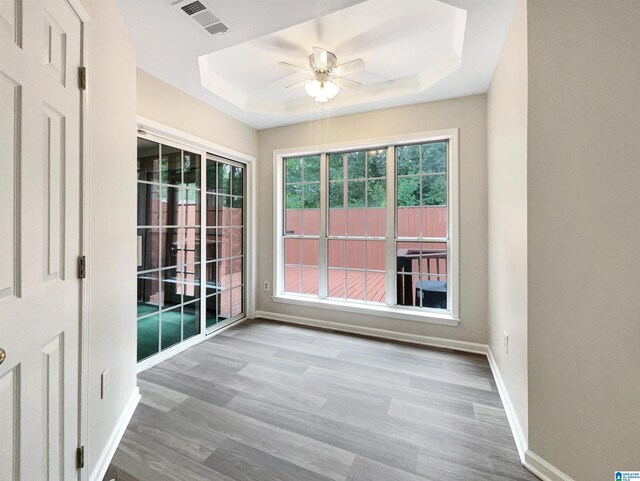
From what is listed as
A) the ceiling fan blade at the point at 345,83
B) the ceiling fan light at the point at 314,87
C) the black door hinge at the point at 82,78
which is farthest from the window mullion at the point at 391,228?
the black door hinge at the point at 82,78

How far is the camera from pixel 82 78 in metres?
1.32

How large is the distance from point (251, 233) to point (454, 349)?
2938 mm

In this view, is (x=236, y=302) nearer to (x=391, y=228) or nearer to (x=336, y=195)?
(x=336, y=195)

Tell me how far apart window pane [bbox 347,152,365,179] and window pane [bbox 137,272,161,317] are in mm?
2545

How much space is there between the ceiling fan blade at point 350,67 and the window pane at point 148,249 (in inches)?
89.5

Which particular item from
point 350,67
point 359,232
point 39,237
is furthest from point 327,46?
point 39,237

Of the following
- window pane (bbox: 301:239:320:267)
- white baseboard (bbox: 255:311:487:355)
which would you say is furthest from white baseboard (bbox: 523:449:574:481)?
window pane (bbox: 301:239:320:267)

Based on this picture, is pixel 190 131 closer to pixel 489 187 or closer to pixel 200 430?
pixel 200 430

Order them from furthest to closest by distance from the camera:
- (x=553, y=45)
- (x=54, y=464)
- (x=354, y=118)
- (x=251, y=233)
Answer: (x=251, y=233)
(x=354, y=118)
(x=553, y=45)
(x=54, y=464)

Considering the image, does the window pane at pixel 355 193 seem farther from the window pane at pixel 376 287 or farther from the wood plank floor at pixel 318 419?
the wood plank floor at pixel 318 419

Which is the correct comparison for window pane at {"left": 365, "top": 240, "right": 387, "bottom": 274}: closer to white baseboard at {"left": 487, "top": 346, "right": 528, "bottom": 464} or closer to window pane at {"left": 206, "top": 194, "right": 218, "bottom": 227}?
white baseboard at {"left": 487, "top": 346, "right": 528, "bottom": 464}

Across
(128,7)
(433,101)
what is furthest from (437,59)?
(128,7)

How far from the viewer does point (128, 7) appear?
1759 millimetres

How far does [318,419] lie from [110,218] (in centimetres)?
187
